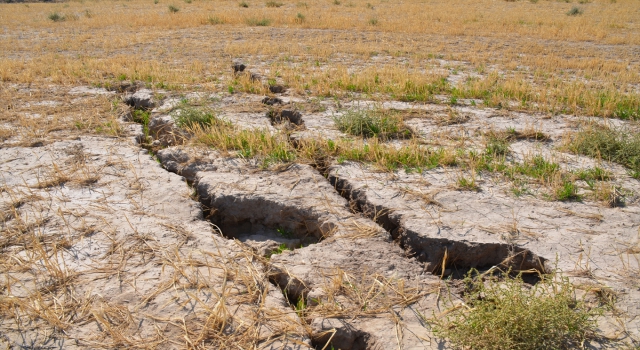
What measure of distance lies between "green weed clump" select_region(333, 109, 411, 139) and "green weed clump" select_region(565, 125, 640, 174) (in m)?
1.99

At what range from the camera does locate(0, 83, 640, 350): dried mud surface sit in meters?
3.13

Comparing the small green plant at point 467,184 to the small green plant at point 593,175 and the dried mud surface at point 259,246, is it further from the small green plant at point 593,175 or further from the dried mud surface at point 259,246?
the small green plant at point 593,175

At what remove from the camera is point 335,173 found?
5.08 meters

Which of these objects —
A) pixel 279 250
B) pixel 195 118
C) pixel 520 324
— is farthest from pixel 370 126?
pixel 520 324

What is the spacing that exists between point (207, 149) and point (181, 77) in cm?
351

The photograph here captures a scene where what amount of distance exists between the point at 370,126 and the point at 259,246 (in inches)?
105

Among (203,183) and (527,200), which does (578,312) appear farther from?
(203,183)

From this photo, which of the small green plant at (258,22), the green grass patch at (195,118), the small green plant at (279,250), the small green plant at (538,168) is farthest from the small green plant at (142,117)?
the small green plant at (258,22)

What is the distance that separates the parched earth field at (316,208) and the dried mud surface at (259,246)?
18mm

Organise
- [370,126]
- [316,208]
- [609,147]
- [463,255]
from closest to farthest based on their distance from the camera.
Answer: [463,255] → [316,208] → [609,147] → [370,126]

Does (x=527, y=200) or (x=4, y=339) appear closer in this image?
(x=4, y=339)

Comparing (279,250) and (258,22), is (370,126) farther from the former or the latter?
(258,22)

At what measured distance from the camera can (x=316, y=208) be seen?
4.44m

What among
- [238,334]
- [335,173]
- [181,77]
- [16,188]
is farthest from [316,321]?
[181,77]
